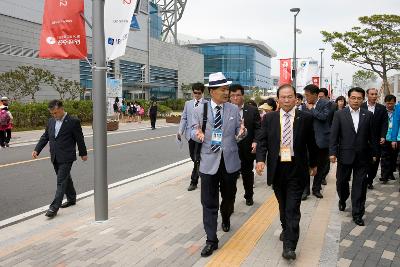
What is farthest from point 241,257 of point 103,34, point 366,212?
point 103,34

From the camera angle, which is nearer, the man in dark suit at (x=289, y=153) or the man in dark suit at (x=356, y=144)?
the man in dark suit at (x=289, y=153)

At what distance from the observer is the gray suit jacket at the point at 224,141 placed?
433cm

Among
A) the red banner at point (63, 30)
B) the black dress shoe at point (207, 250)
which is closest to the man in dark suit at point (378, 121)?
the black dress shoe at point (207, 250)

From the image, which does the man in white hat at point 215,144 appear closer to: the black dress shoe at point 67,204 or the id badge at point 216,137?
the id badge at point 216,137

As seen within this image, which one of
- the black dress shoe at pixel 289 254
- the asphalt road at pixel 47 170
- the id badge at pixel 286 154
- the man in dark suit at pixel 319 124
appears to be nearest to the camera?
the black dress shoe at pixel 289 254

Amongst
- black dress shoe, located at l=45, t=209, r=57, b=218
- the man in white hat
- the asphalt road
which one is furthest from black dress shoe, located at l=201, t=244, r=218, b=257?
the asphalt road

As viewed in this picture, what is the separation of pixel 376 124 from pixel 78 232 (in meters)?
4.18

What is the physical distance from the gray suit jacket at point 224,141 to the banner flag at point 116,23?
6.33 feet

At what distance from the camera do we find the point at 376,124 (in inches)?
221

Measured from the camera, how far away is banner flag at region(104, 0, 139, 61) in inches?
213

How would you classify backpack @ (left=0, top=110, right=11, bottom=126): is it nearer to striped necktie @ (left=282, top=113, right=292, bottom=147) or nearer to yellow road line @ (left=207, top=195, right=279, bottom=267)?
yellow road line @ (left=207, top=195, right=279, bottom=267)

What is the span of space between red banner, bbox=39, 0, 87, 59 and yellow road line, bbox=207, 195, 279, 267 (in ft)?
10.00

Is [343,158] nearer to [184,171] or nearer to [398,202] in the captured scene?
[398,202]

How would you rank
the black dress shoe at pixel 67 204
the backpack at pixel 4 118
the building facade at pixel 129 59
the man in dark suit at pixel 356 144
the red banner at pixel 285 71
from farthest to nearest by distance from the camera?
1. the building facade at pixel 129 59
2. the red banner at pixel 285 71
3. the backpack at pixel 4 118
4. the black dress shoe at pixel 67 204
5. the man in dark suit at pixel 356 144
